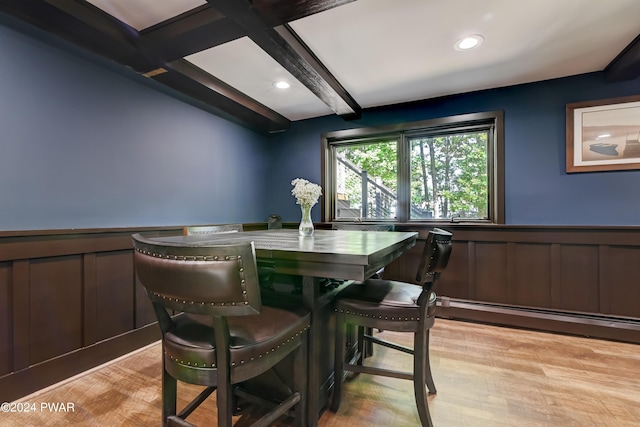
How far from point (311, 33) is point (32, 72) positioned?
1.80 meters

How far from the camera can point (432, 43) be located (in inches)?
83.6

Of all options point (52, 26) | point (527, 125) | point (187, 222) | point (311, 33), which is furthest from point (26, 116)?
point (527, 125)

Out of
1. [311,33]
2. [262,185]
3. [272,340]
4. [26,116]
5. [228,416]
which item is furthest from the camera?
[262,185]

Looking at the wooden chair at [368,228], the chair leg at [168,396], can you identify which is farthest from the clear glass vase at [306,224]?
the chair leg at [168,396]

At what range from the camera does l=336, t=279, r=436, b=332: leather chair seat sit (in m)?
1.35

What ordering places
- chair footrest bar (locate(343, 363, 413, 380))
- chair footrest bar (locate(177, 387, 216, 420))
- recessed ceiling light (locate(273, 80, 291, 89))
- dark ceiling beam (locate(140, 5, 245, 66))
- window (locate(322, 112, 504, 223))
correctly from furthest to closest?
1. window (locate(322, 112, 504, 223))
2. recessed ceiling light (locate(273, 80, 291, 89))
3. dark ceiling beam (locate(140, 5, 245, 66))
4. chair footrest bar (locate(343, 363, 413, 380))
5. chair footrest bar (locate(177, 387, 216, 420))

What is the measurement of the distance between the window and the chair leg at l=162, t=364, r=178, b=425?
2.77 m

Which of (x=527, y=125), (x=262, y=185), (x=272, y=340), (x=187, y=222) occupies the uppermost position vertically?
(x=527, y=125)

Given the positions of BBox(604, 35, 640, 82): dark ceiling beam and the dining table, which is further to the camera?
BBox(604, 35, 640, 82): dark ceiling beam

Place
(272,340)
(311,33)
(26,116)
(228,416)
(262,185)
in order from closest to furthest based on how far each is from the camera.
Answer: (228,416) → (272,340) → (26,116) → (311,33) → (262,185)

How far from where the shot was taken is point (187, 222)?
9.12 feet

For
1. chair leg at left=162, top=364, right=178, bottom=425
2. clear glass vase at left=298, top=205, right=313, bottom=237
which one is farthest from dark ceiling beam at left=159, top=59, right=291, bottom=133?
chair leg at left=162, top=364, right=178, bottom=425

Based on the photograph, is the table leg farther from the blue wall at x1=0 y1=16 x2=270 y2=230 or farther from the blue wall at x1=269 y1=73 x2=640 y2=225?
the blue wall at x1=269 y1=73 x2=640 y2=225

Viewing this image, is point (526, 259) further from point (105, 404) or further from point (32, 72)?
point (32, 72)
